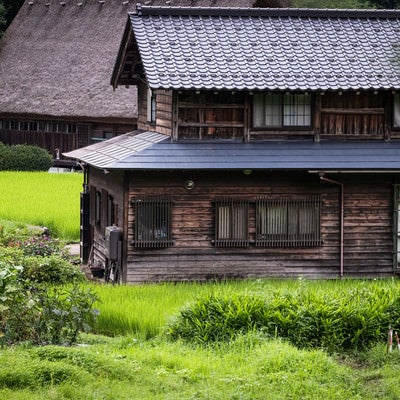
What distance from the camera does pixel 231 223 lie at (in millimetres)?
19531

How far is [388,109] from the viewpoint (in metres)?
20.6

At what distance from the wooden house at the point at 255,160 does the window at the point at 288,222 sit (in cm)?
2

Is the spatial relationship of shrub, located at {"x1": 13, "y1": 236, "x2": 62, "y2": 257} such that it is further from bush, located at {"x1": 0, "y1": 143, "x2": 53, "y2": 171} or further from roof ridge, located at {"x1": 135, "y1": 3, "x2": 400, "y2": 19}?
bush, located at {"x1": 0, "y1": 143, "x2": 53, "y2": 171}

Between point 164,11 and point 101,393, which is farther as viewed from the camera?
point 164,11

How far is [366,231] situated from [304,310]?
6.80 metres

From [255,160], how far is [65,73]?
1092 inches

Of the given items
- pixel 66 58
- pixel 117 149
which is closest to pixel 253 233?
pixel 117 149

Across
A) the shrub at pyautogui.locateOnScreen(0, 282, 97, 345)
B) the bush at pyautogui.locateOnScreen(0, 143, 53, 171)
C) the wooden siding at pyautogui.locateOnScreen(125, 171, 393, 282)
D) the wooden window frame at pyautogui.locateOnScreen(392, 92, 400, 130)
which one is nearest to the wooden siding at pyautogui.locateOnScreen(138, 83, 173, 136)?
the wooden siding at pyautogui.locateOnScreen(125, 171, 393, 282)

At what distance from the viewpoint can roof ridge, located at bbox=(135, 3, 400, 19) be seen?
2107 cm

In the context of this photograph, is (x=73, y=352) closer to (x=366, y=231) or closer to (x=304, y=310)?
(x=304, y=310)

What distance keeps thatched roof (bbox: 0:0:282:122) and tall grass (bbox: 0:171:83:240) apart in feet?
17.2

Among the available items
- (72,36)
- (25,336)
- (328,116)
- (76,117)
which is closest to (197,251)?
(328,116)

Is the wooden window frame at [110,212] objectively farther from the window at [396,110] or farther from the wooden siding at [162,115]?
the window at [396,110]

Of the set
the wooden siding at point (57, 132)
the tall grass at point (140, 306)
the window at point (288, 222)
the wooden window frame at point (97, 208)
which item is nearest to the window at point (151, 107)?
the wooden window frame at point (97, 208)
